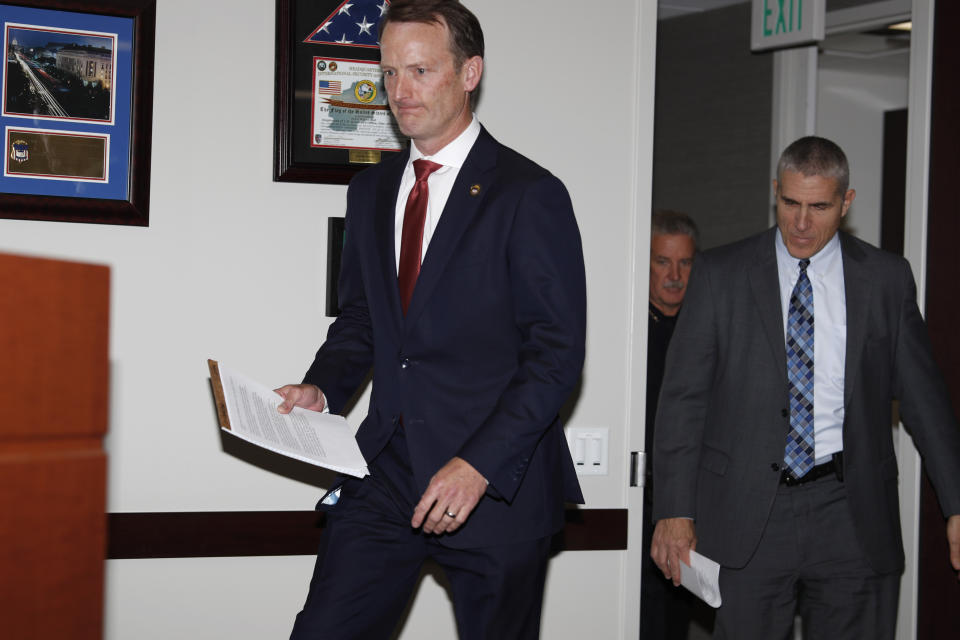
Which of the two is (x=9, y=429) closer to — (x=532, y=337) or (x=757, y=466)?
(x=532, y=337)

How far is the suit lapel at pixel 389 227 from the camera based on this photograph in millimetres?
2199

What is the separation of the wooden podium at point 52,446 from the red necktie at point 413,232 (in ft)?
4.48

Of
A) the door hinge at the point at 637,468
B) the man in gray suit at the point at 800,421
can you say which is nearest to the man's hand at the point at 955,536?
the man in gray suit at the point at 800,421

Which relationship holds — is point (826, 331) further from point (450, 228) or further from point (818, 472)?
point (450, 228)

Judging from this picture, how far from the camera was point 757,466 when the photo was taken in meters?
2.79

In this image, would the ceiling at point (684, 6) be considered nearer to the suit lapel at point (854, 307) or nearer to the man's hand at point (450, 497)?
the suit lapel at point (854, 307)

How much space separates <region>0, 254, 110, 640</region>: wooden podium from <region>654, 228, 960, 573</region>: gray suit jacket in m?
2.23

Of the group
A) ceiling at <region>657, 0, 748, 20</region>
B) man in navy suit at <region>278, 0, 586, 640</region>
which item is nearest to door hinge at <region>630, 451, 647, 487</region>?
man in navy suit at <region>278, 0, 586, 640</region>

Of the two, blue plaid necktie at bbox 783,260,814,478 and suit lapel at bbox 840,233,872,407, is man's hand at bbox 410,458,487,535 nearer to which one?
blue plaid necktie at bbox 783,260,814,478

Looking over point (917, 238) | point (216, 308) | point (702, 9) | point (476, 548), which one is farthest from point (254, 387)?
point (702, 9)

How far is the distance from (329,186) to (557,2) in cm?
90

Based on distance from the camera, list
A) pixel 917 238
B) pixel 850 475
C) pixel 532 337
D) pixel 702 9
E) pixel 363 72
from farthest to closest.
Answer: pixel 702 9 → pixel 917 238 → pixel 363 72 → pixel 850 475 → pixel 532 337

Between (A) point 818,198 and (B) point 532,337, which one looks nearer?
(B) point 532,337

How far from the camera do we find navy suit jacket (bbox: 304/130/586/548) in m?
2.04
